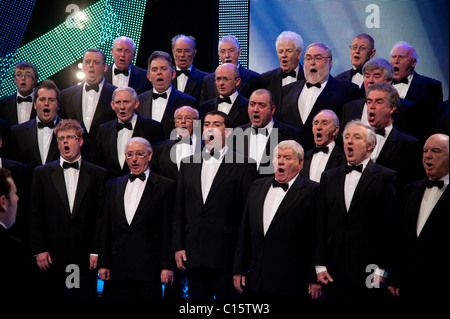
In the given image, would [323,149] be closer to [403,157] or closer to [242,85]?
[403,157]

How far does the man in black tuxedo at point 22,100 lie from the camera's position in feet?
22.3

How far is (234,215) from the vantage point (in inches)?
216

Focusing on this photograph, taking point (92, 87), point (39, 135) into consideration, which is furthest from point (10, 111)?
point (92, 87)

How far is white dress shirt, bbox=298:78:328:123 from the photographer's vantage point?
6242 mm

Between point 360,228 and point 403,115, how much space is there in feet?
4.03

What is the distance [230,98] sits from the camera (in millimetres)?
6457

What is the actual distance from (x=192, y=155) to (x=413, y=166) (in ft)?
5.46

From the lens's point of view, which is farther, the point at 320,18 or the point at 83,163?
the point at 320,18

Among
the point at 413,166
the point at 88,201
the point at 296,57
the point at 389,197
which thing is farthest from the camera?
the point at 296,57

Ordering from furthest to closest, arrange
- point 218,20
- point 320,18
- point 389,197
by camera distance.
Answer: point 218,20 → point 320,18 → point 389,197

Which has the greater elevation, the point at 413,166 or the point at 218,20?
the point at 218,20

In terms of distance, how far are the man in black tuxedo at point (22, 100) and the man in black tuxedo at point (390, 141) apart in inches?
124

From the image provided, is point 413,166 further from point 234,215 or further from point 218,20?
point 218,20

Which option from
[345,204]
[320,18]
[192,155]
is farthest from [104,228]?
[320,18]
